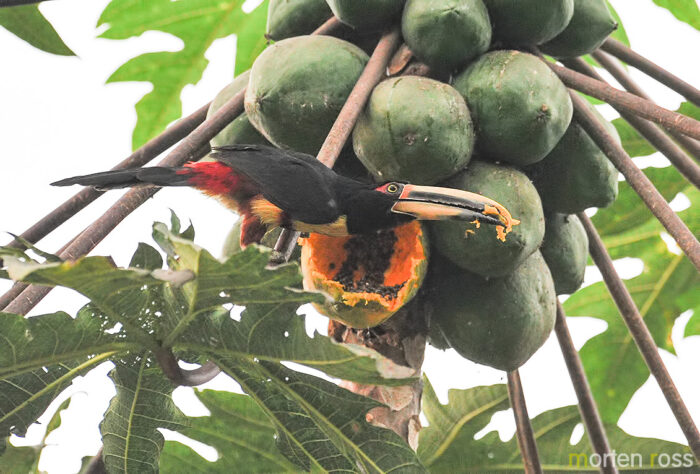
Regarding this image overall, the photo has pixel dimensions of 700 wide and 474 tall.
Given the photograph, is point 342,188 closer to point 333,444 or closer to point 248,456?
point 333,444

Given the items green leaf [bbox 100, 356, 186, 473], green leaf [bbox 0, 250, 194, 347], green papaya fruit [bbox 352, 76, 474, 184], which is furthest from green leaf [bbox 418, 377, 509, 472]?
green leaf [bbox 0, 250, 194, 347]

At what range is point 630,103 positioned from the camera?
7.47ft

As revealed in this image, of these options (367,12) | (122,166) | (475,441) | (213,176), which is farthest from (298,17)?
(475,441)

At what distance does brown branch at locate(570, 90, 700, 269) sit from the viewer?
207 centimetres

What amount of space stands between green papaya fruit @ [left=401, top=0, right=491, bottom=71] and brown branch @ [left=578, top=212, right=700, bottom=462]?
2.57 ft

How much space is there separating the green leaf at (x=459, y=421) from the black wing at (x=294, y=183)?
1108mm

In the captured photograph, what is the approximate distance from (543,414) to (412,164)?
135 centimetres

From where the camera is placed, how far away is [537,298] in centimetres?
242

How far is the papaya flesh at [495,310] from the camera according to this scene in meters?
2.39

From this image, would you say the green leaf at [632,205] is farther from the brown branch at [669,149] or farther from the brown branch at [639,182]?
the brown branch at [639,182]

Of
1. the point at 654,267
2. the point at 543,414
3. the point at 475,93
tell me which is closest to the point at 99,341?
the point at 475,93

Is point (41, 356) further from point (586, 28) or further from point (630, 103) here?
point (586, 28)

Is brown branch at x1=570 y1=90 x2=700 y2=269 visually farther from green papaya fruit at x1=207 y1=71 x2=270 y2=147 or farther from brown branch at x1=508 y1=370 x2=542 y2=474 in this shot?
green papaya fruit at x1=207 y1=71 x2=270 y2=147

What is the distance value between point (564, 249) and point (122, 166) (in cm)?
133
